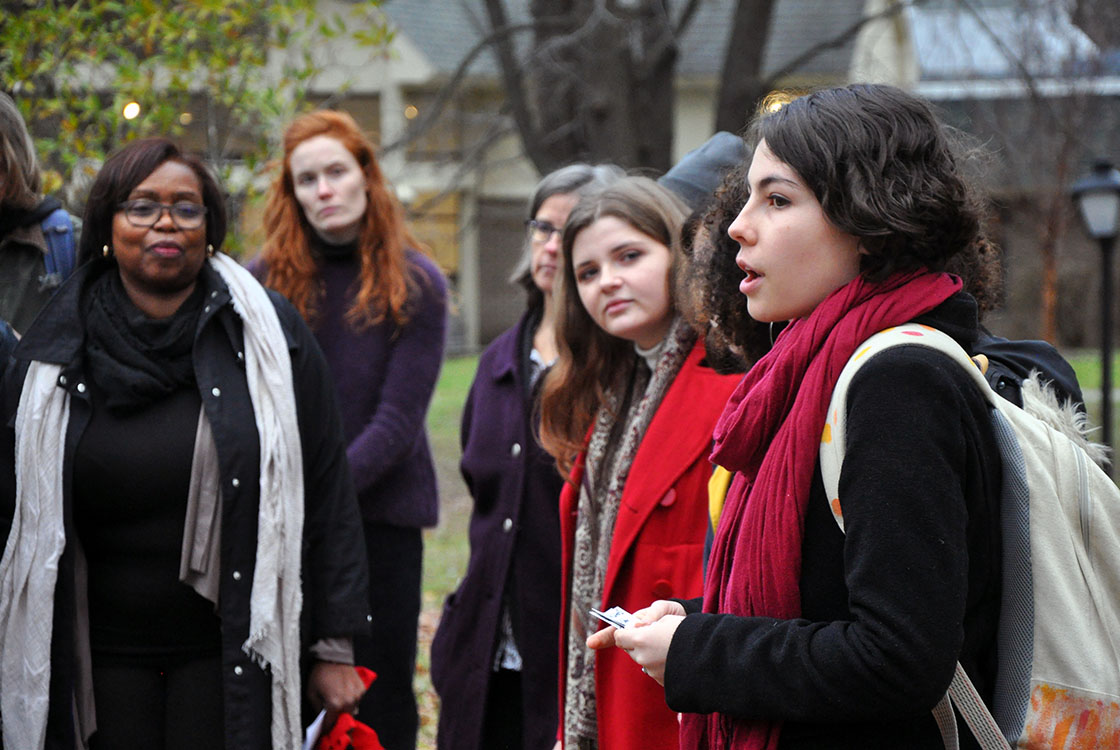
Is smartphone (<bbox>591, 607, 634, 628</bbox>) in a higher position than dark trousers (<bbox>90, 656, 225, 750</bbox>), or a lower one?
higher

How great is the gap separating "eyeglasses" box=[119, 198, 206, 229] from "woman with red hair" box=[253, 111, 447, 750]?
104 centimetres

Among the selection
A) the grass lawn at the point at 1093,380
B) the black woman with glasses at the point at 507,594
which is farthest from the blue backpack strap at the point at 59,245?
the grass lawn at the point at 1093,380

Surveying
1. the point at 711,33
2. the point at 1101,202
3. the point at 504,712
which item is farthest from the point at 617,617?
the point at 711,33

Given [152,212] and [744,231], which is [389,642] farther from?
[744,231]

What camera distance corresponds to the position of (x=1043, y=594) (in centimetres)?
167


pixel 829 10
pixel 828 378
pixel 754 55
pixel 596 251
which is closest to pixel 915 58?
pixel 829 10

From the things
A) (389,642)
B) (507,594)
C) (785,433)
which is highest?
(785,433)

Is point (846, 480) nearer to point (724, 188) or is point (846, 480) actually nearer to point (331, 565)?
point (724, 188)

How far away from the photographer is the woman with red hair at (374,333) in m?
4.11

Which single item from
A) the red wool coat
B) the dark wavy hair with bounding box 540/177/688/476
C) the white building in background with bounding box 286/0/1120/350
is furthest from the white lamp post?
the red wool coat

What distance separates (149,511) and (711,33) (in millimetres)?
20001

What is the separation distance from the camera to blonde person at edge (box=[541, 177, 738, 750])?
8.89 ft

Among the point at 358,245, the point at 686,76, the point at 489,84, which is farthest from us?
the point at 686,76

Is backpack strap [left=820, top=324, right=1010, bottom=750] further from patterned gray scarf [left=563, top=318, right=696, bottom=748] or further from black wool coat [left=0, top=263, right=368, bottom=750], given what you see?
black wool coat [left=0, top=263, right=368, bottom=750]
